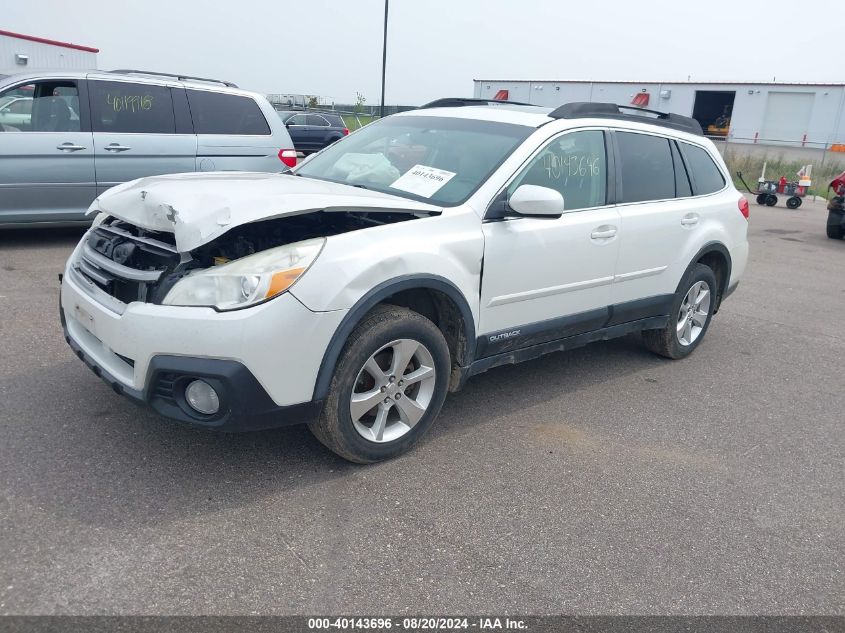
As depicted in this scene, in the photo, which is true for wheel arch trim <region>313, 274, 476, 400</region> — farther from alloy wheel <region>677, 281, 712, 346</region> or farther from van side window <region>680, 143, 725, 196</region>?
van side window <region>680, 143, 725, 196</region>

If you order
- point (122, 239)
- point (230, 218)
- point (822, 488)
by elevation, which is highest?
point (230, 218)

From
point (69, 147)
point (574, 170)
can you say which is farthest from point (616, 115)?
point (69, 147)

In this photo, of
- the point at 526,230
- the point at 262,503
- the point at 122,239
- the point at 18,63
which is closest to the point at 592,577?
the point at 262,503

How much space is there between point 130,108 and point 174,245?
534 centimetres

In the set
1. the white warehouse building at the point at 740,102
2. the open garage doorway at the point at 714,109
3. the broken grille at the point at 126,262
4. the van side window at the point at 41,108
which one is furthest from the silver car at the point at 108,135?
the open garage doorway at the point at 714,109

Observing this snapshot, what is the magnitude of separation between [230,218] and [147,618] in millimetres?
1587

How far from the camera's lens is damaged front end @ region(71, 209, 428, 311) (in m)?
3.09

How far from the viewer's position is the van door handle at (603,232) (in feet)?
14.7

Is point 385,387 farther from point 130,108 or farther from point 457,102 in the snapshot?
point 130,108

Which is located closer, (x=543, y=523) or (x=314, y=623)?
(x=314, y=623)

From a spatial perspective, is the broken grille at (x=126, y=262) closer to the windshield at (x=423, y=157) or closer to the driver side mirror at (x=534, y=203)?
the windshield at (x=423, y=157)

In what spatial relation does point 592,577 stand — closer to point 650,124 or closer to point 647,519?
point 647,519

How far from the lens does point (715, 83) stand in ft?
140

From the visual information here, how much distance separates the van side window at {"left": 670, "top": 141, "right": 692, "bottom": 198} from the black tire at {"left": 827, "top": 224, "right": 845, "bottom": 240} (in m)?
9.34
